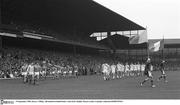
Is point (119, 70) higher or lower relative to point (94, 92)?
higher

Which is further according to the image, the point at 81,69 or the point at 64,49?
the point at 64,49

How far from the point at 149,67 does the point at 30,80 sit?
11540mm

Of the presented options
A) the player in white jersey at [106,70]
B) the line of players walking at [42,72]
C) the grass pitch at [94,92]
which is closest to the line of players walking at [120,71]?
the player in white jersey at [106,70]

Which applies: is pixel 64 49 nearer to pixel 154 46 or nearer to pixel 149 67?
pixel 154 46

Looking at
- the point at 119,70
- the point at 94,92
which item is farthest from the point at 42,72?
the point at 94,92

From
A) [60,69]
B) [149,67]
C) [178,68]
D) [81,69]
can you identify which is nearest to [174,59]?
[178,68]

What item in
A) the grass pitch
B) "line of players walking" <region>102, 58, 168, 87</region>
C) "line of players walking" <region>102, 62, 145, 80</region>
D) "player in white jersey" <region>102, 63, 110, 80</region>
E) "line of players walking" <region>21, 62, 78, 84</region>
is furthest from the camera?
"line of players walking" <region>102, 62, 145, 80</region>

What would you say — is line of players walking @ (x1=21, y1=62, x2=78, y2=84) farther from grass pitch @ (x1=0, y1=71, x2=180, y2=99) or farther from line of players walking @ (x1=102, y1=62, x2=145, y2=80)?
line of players walking @ (x1=102, y1=62, x2=145, y2=80)

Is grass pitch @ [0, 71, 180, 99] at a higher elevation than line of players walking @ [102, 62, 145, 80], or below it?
below

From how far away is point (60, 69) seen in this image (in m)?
46.4

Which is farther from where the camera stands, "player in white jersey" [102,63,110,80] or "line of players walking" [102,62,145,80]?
"line of players walking" [102,62,145,80]

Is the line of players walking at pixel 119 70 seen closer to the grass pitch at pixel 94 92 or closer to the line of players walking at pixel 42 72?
the line of players walking at pixel 42 72

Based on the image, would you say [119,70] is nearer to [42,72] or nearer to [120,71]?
[120,71]

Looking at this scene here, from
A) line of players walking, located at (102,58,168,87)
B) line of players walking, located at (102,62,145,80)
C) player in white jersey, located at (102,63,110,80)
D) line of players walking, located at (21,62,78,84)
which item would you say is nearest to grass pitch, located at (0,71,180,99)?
line of players walking, located at (21,62,78,84)
